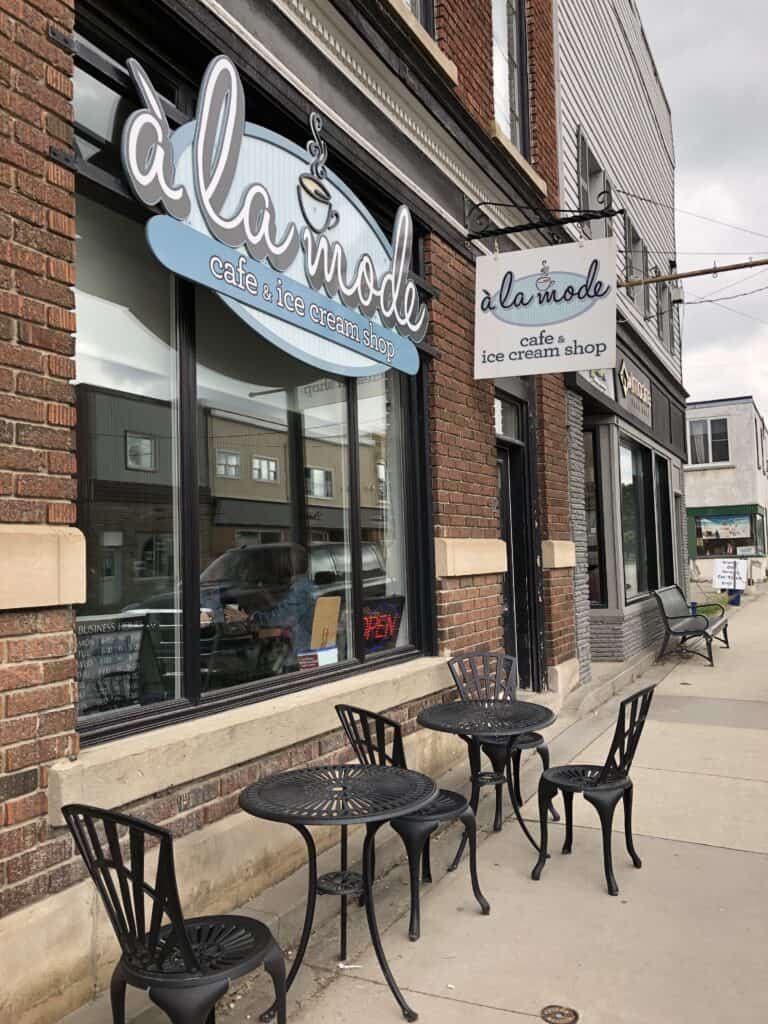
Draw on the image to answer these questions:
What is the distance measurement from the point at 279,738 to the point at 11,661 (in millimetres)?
1629

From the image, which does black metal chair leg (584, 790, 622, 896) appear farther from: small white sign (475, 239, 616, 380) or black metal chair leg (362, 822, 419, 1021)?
Result: small white sign (475, 239, 616, 380)

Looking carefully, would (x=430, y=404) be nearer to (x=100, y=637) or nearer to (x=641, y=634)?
(x=100, y=637)

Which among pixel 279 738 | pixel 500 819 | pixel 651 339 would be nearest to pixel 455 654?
pixel 500 819

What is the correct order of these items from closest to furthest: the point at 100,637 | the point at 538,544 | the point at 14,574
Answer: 1. the point at 14,574
2. the point at 100,637
3. the point at 538,544

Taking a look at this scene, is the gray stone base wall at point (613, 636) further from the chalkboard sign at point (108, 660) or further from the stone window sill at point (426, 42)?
the chalkboard sign at point (108, 660)

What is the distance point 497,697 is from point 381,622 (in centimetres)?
90

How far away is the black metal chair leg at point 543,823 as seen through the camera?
169 inches

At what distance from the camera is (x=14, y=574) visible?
285cm

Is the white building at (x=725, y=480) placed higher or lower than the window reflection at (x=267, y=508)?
higher

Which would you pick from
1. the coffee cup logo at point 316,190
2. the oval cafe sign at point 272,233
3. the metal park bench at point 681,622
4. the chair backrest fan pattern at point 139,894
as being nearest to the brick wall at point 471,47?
the oval cafe sign at point 272,233

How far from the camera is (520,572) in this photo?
8.32 meters

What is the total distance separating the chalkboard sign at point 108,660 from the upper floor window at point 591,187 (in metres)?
8.49

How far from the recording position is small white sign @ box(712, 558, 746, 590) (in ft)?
61.9

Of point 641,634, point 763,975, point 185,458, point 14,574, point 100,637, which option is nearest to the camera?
point 14,574
